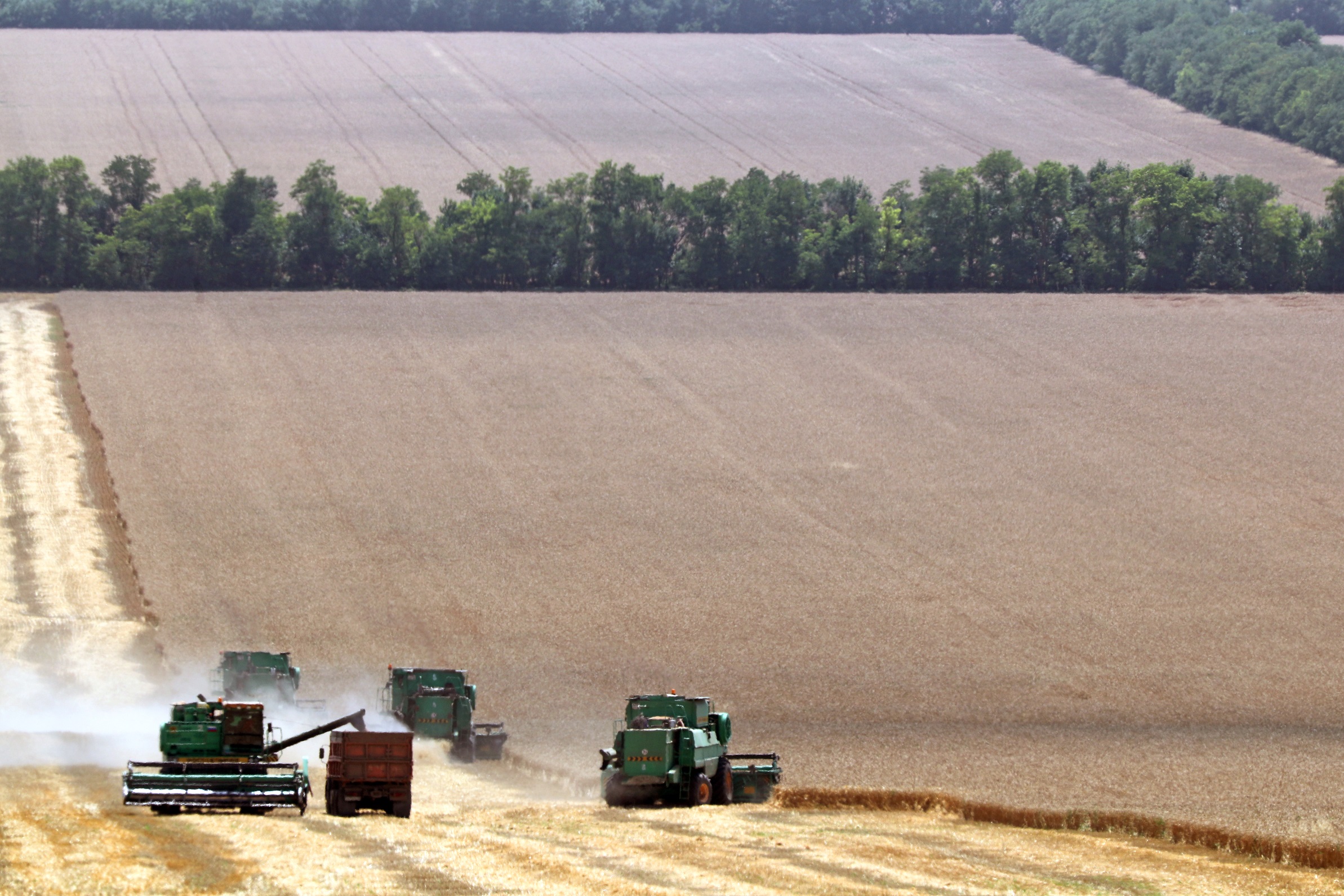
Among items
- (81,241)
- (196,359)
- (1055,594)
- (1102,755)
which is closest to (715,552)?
(1055,594)

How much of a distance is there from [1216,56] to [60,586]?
117 metres

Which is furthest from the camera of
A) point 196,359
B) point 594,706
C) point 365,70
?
point 365,70

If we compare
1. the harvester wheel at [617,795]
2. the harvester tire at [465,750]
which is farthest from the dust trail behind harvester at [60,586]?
the harvester wheel at [617,795]

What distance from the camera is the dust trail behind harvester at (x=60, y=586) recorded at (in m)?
41.8

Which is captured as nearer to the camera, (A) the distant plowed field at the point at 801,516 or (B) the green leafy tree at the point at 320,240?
(A) the distant plowed field at the point at 801,516

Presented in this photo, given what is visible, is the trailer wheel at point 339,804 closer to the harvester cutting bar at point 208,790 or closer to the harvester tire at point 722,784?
the harvester cutting bar at point 208,790

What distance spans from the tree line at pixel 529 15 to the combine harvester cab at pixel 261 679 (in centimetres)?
12673

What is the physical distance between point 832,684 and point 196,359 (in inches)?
1800

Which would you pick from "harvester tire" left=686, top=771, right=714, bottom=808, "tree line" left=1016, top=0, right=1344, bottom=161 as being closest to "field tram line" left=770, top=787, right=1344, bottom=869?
"harvester tire" left=686, top=771, right=714, bottom=808

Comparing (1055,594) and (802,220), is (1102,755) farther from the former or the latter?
(802,220)

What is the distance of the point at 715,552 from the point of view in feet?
204

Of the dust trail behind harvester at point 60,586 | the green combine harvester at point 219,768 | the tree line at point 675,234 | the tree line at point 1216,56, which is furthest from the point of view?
the tree line at point 1216,56

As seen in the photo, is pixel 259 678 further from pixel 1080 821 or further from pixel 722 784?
pixel 1080 821

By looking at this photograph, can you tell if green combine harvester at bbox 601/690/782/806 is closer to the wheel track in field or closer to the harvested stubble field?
the harvested stubble field
